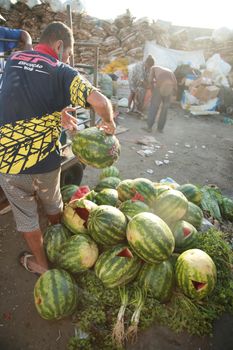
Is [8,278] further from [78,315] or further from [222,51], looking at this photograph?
[222,51]

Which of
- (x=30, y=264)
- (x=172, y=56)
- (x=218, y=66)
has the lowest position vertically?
(x=30, y=264)

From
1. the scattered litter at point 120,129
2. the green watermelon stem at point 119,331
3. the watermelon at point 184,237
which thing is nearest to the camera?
the green watermelon stem at point 119,331

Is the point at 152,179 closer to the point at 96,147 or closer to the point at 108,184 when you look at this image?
the point at 108,184

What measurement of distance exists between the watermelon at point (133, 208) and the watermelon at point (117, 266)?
34 cm

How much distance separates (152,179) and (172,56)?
9.74 m

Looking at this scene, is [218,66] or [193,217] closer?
[193,217]

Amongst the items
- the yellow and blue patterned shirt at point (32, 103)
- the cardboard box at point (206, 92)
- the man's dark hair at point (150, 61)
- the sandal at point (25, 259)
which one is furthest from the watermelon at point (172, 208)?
the cardboard box at point (206, 92)

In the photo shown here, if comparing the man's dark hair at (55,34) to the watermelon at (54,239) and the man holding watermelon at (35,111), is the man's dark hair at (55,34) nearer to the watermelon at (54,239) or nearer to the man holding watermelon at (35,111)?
the man holding watermelon at (35,111)

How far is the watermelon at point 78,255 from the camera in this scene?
2.56 metres

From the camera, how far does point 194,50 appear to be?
1424cm

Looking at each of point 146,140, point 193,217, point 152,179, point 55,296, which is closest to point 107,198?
point 193,217

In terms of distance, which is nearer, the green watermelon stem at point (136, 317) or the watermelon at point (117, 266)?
the green watermelon stem at point (136, 317)

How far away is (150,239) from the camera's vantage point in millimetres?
2314

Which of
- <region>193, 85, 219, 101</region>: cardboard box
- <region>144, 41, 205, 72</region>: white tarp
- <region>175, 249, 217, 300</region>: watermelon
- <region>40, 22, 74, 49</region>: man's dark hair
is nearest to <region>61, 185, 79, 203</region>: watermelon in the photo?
<region>175, 249, 217, 300</region>: watermelon
